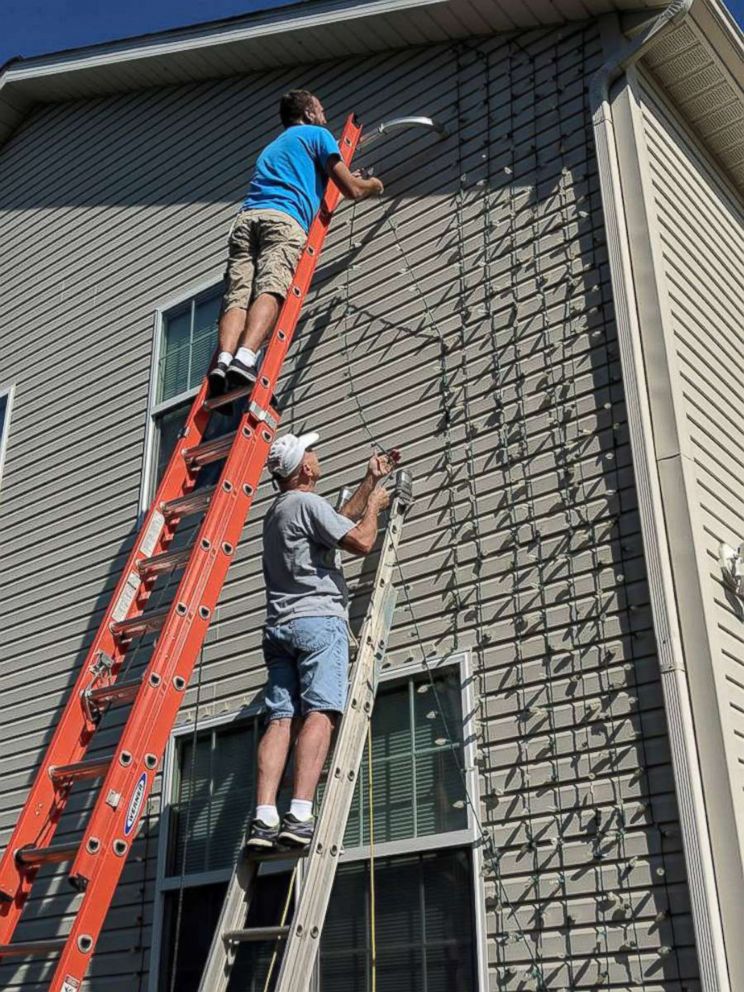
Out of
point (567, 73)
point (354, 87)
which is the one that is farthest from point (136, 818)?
point (354, 87)

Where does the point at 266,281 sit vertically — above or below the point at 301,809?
above

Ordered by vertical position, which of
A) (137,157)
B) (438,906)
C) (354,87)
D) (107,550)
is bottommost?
(438,906)

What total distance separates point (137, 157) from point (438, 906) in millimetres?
6942

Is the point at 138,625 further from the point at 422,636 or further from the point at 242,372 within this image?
the point at 422,636

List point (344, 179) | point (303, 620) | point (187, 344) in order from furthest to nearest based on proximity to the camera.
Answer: point (187, 344)
point (344, 179)
point (303, 620)

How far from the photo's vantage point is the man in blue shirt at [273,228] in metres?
5.43

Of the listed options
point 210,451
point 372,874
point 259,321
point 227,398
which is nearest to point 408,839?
point 372,874

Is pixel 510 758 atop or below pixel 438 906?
atop

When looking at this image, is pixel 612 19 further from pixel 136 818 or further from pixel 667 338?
pixel 136 818

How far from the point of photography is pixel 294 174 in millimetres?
6164

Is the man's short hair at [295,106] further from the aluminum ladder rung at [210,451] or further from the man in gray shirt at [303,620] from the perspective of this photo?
the man in gray shirt at [303,620]

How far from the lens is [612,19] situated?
6.41m

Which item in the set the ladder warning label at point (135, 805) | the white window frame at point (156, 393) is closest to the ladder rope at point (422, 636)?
the white window frame at point (156, 393)

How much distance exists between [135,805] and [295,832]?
55 cm
